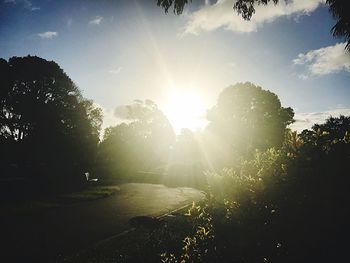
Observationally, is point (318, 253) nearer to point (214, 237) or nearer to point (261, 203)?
point (261, 203)

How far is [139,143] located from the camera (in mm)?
80312

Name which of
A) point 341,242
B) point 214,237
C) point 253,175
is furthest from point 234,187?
point 341,242

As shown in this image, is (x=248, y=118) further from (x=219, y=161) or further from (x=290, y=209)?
(x=290, y=209)

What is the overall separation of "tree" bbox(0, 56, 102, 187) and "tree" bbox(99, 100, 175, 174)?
3191cm

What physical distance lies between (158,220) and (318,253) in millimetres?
11772

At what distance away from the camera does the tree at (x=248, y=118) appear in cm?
4650

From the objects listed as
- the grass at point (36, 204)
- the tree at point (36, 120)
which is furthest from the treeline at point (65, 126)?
the grass at point (36, 204)

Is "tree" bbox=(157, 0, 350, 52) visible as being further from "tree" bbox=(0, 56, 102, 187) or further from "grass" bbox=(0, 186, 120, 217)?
"tree" bbox=(0, 56, 102, 187)

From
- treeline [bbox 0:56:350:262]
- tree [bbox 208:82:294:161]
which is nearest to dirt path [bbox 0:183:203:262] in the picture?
treeline [bbox 0:56:350:262]

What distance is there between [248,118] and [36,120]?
32.3 m

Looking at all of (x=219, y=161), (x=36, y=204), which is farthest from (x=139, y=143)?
(x=36, y=204)

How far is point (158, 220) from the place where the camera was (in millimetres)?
15578

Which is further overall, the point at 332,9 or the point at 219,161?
the point at 219,161

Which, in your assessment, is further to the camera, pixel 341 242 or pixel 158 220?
pixel 158 220
